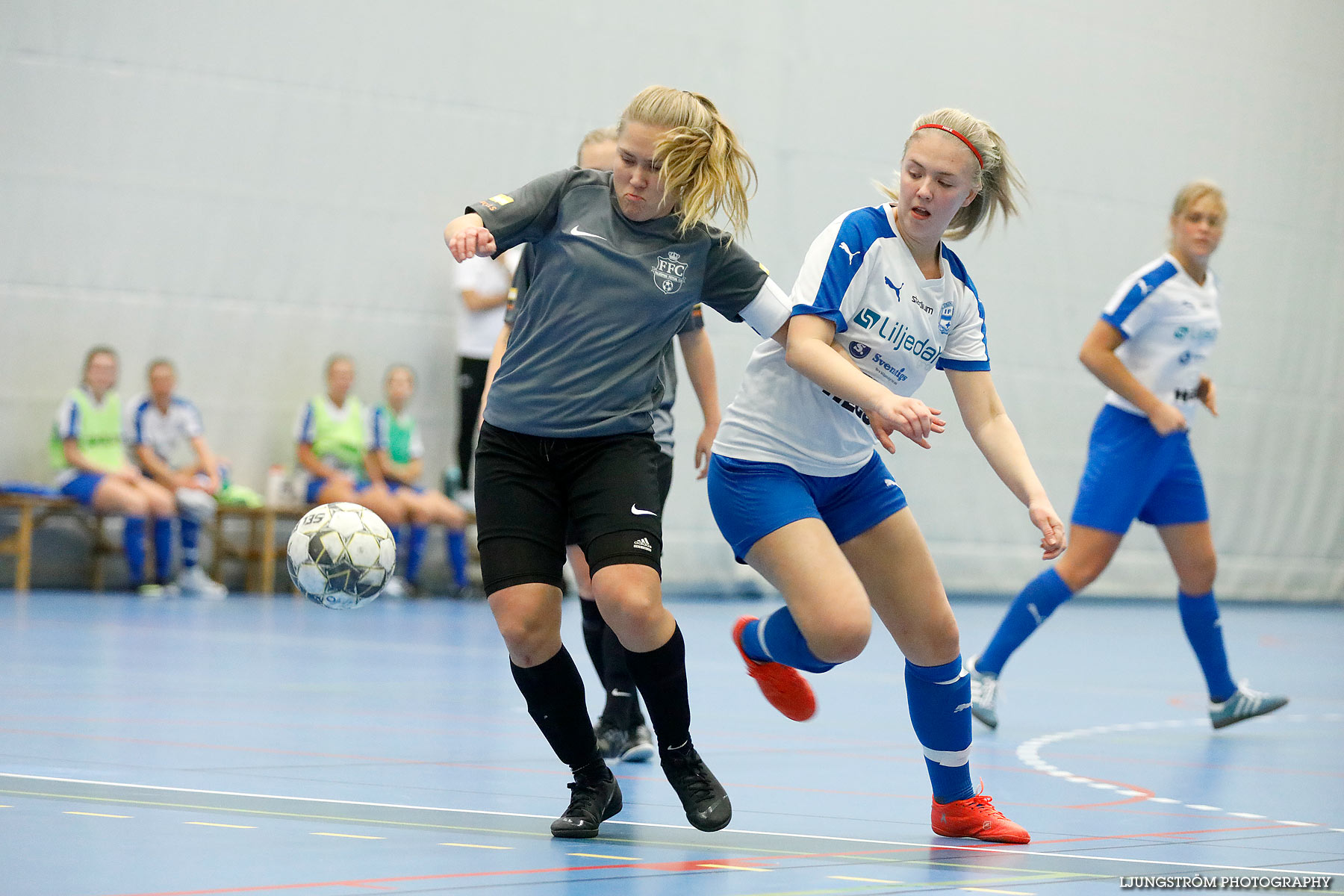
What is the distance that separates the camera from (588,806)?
357 centimetres

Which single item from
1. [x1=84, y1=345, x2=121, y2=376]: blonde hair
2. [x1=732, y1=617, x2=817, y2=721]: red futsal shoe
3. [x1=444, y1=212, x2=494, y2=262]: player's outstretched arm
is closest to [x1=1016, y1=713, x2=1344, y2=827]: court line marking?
[x1=732, y1=617, x2=817, y2=721]: red futsal shoe

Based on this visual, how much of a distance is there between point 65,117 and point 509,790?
8795 millimetres

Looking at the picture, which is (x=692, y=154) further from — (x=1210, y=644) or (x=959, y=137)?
(x=1210, y=644)

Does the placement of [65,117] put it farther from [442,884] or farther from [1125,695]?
[442,884]

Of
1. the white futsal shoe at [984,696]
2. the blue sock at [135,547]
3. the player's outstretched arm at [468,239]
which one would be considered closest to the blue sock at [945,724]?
the player's outstretched arm at [468,239]

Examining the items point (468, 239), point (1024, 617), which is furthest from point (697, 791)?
point (1024, 617)

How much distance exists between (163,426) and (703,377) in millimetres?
7409

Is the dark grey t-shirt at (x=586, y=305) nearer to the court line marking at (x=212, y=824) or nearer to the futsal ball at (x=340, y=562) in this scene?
the futsal ball at (x=340, y=562)

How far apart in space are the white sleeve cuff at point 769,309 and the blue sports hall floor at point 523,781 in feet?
3.85

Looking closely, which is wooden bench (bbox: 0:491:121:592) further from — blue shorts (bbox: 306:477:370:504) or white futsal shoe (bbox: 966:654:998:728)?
Result: white futsal shoe (bbox: 966:654:998:728)

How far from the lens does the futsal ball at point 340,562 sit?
4184 millimetres

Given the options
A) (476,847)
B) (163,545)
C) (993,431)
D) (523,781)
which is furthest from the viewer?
(163,545)

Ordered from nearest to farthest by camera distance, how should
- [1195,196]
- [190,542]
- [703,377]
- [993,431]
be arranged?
[993,431] → [703,377] → [1195,196] → [190,542]

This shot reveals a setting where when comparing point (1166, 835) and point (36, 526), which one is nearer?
point (1166, 835)
